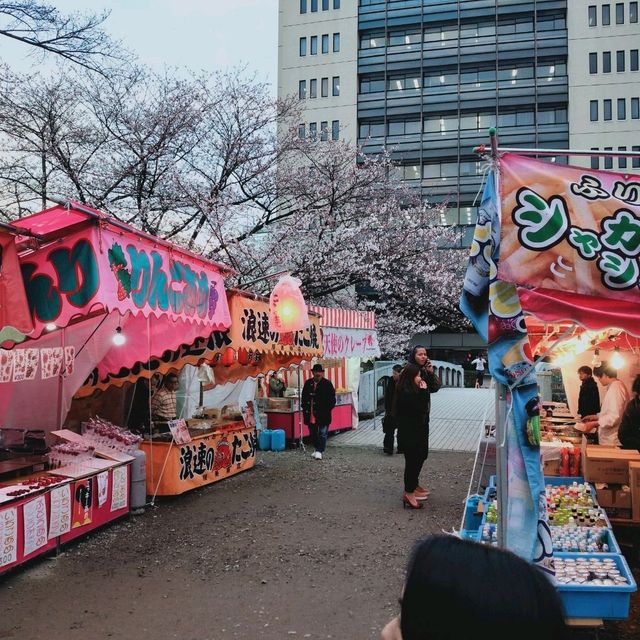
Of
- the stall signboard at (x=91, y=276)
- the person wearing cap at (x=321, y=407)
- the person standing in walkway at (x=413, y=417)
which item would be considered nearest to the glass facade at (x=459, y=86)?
the person wearing cap at (x=321, y=407)

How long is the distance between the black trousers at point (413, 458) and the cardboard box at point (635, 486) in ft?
8.71

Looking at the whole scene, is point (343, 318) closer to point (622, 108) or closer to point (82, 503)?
point (82, 503)

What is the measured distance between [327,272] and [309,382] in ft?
17.6

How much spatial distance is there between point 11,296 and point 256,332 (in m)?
4.87

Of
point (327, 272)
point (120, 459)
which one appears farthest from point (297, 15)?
point (120, 459)

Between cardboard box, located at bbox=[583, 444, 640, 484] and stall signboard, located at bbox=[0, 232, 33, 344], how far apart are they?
5932 mm

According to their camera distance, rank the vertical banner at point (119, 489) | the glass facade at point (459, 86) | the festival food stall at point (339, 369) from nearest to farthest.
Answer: the vertical banner at point (119, 489)
the festival food stall at point (339, 369)
the glass facade at point (459, 86)

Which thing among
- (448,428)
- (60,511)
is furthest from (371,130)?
(60,511)

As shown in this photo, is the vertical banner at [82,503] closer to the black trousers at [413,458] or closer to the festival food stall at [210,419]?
the festival food stall at [210,419]

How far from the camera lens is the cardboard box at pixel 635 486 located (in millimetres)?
6109

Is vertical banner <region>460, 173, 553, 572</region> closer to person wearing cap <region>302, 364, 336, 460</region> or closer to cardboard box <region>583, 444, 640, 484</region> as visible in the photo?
cardboard box <region>583, 444, 640, 484</region>

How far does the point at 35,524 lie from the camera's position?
19.5 ft

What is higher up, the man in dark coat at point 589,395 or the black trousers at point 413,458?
the man in dark coat at point 589,395

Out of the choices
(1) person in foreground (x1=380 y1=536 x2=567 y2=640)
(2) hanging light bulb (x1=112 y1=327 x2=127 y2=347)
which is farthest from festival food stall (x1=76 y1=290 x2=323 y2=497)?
(1) person in foreground (x1=380 y1=536 x2=567 y2=640)
